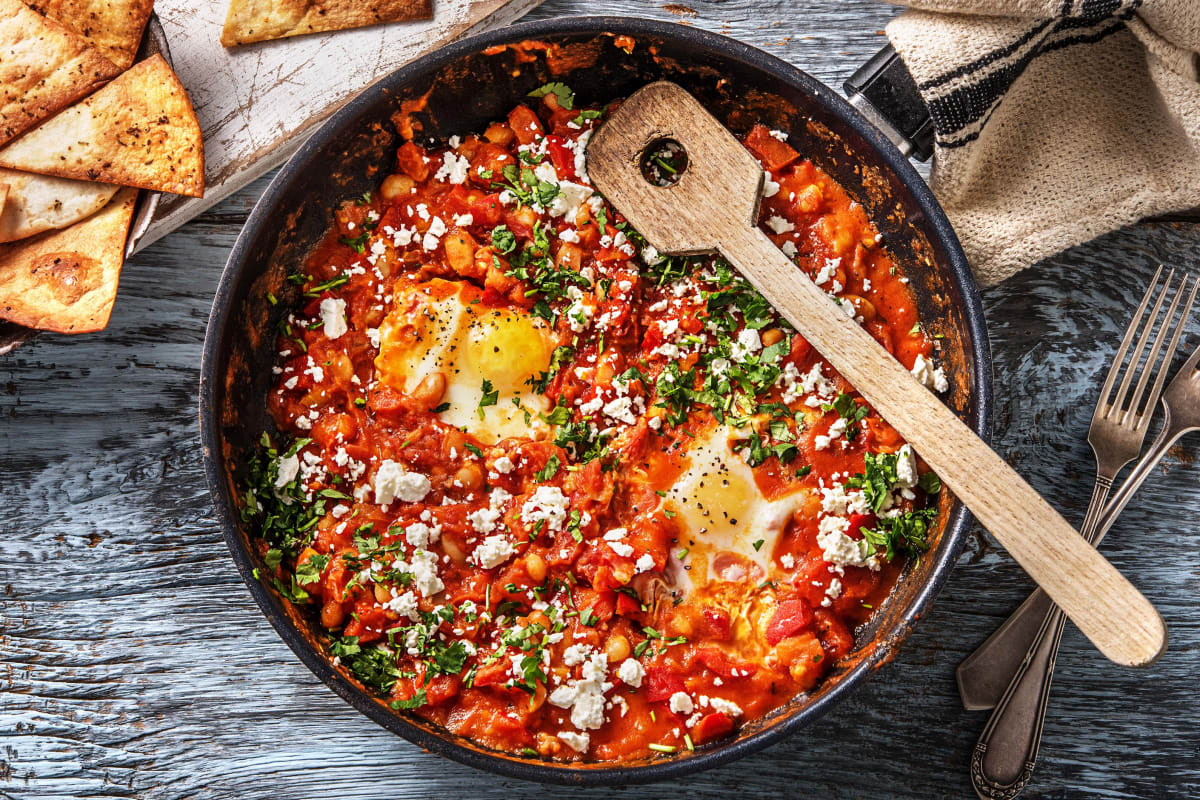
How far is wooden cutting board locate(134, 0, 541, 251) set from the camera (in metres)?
3.04

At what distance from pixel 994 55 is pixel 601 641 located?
2.14 m

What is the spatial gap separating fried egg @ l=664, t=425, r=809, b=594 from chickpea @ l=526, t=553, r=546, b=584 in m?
0.41

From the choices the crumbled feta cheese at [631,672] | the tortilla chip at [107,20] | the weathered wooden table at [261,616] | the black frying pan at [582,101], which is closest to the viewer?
the black frying pan at [582,101]

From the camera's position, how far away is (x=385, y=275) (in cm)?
279

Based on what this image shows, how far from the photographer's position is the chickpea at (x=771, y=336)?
106 inches

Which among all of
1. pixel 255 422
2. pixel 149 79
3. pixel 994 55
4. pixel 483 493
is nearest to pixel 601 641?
pixel 483 493

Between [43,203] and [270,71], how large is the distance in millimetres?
882

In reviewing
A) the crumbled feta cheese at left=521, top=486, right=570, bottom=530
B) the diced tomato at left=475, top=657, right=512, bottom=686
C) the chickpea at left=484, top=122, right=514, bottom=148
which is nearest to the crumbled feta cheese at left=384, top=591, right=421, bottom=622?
the diced tomato at left=475, top=657, right=512, bottom=686

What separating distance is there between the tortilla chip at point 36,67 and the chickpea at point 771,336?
2342 millimetres

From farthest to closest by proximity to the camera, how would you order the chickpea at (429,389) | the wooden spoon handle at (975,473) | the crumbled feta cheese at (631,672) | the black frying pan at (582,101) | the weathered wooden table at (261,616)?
the weathered wooden table at (261,616), the chickpea at (429,389), the crumbled feta cheese at (631,672), the black frying pan at (582,101), the wooden spoon handle at (975,473)

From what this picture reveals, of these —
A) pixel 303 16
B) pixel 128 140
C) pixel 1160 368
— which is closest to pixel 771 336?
pixel 1160 368

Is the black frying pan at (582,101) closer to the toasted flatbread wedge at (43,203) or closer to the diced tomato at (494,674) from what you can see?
the diced tomato at (494,674)

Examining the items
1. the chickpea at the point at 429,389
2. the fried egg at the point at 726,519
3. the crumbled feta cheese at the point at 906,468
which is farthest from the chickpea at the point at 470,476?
the crumbled feta cheese at the point at 906,468

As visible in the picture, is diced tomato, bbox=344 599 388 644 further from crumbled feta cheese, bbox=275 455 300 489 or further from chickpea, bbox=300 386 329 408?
chickpea, bbox=300 386 329 408
